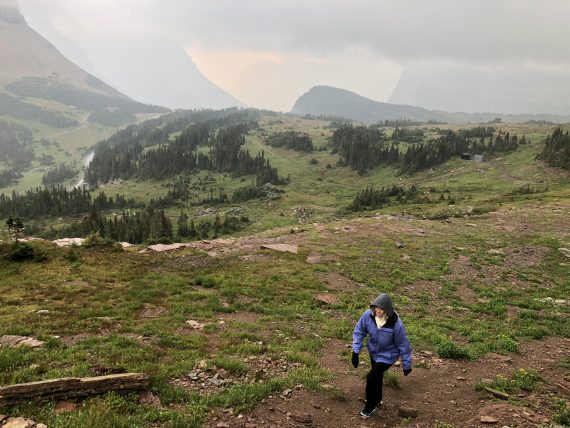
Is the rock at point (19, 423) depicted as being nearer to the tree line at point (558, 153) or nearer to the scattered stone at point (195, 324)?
the scattered stone at point (195, 324)

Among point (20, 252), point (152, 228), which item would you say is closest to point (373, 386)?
point (20, 252)

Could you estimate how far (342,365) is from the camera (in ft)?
47.4

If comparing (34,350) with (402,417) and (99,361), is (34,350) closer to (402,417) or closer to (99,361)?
(99,361)

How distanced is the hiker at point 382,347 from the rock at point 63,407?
809 cm

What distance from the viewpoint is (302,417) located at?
10.7 m

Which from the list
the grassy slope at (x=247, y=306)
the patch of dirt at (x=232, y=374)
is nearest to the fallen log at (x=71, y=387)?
the grassy slope at (x=247, y=306)

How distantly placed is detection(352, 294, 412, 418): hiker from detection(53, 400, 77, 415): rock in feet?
26.5

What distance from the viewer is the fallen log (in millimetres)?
9511

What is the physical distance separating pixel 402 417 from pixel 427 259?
23.3 m

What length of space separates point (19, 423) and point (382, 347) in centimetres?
970

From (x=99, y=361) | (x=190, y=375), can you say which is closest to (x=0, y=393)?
(x=99, y=361)

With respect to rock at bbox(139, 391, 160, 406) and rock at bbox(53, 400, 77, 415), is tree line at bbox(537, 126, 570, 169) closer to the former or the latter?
rock at bbox(139, 391, 160, 406)

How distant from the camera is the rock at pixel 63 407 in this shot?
9.40 meters

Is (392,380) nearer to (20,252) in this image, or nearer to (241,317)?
(241,317)
